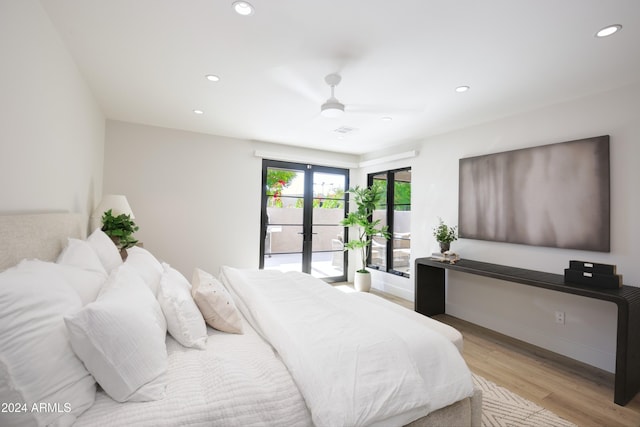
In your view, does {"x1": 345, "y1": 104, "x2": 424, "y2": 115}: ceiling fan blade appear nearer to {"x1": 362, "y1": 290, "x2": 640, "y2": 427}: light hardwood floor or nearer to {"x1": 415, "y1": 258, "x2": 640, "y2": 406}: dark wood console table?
{"x1": 415, "y1": 258, "x2": 640, "y2": 406}: dark wood console table

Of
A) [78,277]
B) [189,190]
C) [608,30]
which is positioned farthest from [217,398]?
[189,190]

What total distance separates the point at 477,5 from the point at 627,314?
90.4 inches

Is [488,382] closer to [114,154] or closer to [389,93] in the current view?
[389,93]

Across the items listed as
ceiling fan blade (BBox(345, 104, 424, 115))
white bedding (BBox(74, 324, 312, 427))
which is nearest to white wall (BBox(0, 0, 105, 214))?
white bedding (BBox(74, 324, 312, 427))

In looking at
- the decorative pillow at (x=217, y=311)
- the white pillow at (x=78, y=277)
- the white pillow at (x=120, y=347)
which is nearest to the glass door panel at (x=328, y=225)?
the decorative pillow at (x=217, y=311)

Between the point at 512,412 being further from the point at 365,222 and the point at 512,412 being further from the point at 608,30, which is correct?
the point at 365,222

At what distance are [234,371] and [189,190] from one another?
3.44 meters

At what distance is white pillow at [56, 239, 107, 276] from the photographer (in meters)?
1.54

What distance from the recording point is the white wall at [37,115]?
136 centimetres

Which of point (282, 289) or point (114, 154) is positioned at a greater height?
point (114, 154)

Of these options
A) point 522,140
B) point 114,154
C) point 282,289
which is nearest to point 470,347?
point 282,289

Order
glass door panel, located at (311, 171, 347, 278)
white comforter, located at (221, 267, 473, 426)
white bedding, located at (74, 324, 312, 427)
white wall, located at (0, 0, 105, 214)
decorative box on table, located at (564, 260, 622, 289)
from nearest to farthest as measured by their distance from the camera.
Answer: white bedding, located at (74, 324, 312, 427) → white comforter, located at (221, 267, 473, 426) → white wall, located at (0, 0, 105, 214) → decorative box on table, located at (564, 260, 622, 289) → glass door panel, located at (311, 171, 347, 278)

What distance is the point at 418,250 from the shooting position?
4.30 meters

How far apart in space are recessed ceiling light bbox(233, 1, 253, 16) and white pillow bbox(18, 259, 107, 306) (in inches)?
63.8
